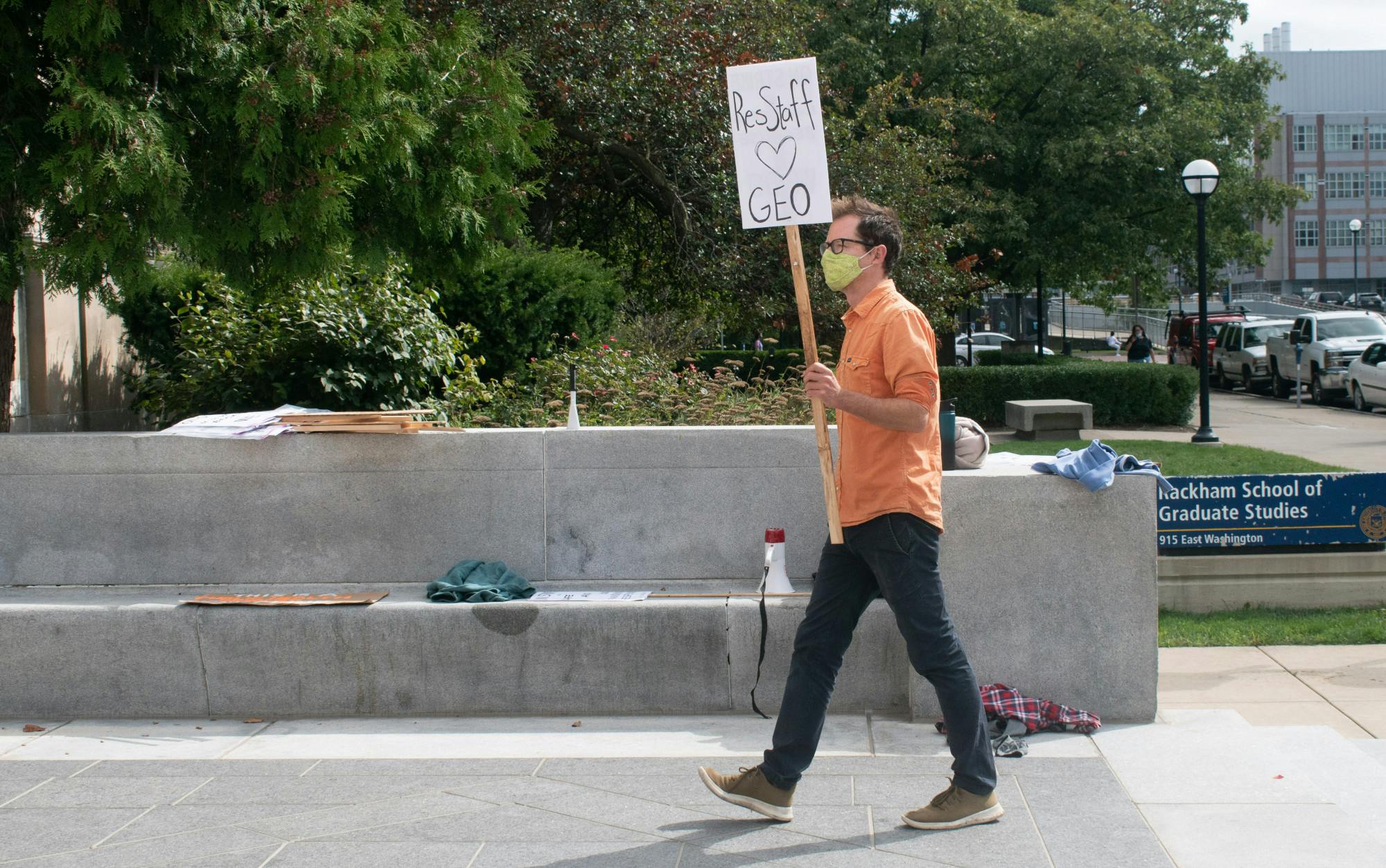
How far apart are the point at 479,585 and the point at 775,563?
53.8 inches

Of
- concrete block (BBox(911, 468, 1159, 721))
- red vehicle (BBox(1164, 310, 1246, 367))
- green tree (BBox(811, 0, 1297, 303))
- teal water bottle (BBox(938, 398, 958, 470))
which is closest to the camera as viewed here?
concrete block (BBox(911, 468, 1159, 721))

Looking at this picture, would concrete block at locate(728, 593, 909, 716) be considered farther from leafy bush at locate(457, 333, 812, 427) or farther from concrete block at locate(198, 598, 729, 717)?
leafy bush at locate(457, 333, 812, 427)

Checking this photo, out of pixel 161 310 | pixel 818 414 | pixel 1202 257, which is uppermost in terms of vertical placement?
pixel 1202 257

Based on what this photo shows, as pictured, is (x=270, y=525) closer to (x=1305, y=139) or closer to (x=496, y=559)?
(x=496, y=559)

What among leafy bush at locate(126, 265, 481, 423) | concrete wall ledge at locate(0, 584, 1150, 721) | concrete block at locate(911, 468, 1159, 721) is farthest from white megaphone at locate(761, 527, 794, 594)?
leafy bush at locate(126, 265, 481, 423)

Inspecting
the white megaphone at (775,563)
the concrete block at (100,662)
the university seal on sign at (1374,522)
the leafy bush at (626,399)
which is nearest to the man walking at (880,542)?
the white megaphone at (775,563)

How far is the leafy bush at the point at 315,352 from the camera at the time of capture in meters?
8.05

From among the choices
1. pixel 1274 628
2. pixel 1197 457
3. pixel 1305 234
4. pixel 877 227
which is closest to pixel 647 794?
pixel 877 227

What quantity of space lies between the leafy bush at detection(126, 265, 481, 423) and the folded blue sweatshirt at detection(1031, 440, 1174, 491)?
4311 mm

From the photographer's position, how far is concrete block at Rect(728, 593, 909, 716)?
18.8 ft

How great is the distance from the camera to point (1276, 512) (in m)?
8.10

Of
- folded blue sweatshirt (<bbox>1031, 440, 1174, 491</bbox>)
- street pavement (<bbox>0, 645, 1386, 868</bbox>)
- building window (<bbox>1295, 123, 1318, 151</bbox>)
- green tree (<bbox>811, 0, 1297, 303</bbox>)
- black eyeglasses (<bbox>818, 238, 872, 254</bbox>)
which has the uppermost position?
building window (<bbox>1295, 123, 1318, 151</bbox>)

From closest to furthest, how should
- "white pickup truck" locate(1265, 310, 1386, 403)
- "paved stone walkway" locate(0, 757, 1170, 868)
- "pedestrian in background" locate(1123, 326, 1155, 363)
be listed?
1. "paved stone walkway" locate(0, 757, 1170, 868)
2. "white pickup truck" locate(1265, 310, 1386, 403)
3. "pedestrian in background" locate(1123, 326, 1155, 363)

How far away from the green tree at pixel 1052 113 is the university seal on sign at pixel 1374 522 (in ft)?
58.9
